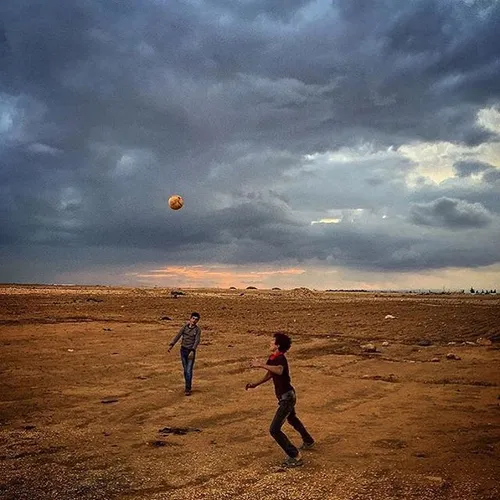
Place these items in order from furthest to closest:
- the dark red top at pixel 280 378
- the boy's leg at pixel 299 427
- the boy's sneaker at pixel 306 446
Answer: the boy's sneaker at pixel 306 446 < the boy's leg at pixel 299 427 < the dark red top at pixel 280 378

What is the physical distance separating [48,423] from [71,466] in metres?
2.66

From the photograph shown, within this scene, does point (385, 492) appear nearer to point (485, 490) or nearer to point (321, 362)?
point (485, 490)

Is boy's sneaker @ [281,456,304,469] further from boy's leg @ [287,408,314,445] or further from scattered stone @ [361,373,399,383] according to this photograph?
scattered stone @ [361,373,399,383]

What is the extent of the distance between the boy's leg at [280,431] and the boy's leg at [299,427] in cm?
29

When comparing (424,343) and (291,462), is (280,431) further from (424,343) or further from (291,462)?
(424,343)

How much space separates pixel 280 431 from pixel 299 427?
833 millimetres

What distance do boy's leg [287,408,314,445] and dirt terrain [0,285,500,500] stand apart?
0.23 m

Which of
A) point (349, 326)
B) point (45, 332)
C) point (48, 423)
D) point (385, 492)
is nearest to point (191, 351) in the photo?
point (48, 423)

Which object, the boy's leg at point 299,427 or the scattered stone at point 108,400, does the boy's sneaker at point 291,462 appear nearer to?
the boy's leg at point 299,427

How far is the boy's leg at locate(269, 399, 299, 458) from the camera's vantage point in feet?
24.0

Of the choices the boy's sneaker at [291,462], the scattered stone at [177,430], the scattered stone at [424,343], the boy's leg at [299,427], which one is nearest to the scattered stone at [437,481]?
the boy's sneaker at [291,462]

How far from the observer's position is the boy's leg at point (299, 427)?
7.85 meters

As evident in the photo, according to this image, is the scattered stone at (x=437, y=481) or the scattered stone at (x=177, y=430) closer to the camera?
the scattered stone at (x=437, y=481)

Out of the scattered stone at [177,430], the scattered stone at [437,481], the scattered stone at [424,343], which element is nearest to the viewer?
the scattered stone at [437,481]
